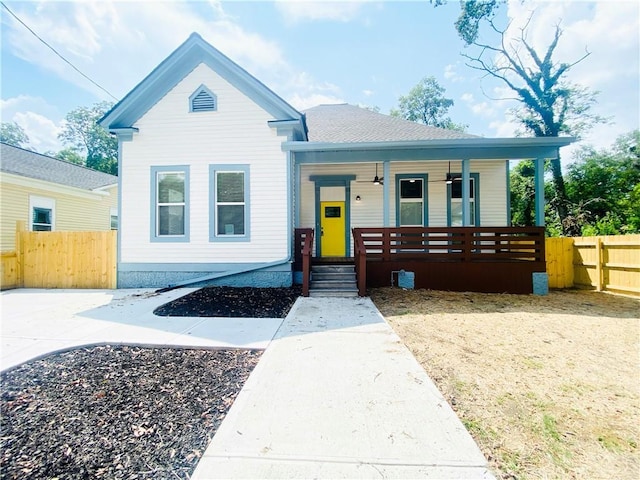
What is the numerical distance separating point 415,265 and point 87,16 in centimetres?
1332

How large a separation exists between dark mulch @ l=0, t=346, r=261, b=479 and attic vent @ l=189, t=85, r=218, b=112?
654 cm

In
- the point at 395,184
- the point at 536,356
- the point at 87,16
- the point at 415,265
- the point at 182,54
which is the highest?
the point at 87,16

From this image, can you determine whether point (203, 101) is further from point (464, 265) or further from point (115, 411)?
point (464, 265)

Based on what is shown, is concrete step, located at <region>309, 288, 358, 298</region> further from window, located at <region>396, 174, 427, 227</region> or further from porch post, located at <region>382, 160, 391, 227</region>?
window, located at <region>396, 174, 427, 227</region>

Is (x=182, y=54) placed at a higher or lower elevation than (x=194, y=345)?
higher

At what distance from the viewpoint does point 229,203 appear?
7.76 metres

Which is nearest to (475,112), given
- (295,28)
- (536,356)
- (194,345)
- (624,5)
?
(624,5)

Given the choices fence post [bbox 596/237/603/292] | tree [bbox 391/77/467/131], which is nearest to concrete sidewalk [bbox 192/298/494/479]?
fence post [bbox 596/237/603/292]

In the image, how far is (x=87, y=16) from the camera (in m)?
9.58

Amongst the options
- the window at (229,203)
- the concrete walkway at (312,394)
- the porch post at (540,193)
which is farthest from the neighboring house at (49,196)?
the porch post at (540,193)

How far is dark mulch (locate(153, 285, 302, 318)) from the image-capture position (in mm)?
5195

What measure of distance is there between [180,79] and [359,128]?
5921 mm

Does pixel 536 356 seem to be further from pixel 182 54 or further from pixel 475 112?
pixel 475 112

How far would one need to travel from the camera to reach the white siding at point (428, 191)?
970 cm
